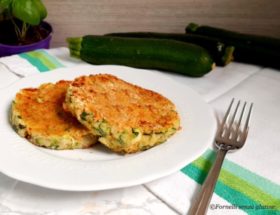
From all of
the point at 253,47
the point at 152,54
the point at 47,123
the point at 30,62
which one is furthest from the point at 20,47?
the point at 253,47

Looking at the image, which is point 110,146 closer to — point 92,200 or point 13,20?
point 92,200

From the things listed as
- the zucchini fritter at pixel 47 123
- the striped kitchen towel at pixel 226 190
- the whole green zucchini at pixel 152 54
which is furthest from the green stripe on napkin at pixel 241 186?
the whole green zucchini at pixel 152 54

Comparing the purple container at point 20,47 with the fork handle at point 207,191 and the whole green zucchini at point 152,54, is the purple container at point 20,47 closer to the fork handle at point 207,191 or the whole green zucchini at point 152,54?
the whole green zucchini at point 152,54

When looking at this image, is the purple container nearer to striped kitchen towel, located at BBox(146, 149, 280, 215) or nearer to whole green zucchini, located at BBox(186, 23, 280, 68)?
whole green zucchini, located at BBox(186, 23, 280, 68)

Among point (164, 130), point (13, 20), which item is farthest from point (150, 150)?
point (13, 20)

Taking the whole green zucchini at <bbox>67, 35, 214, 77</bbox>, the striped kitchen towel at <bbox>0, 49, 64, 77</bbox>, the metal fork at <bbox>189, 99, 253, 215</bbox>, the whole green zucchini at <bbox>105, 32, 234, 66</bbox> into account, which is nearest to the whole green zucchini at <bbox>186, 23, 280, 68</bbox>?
the whole green zucchini at <bbox>105, 32, 234, 66</bbox>
